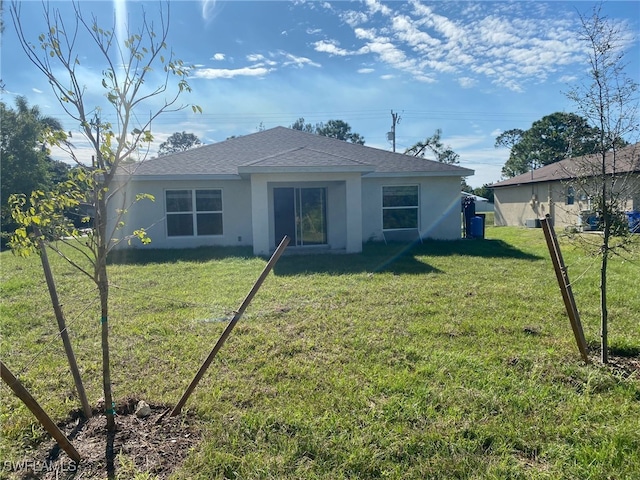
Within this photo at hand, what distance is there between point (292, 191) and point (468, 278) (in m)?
6.97

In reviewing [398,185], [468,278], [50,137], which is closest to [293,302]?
[468,278]

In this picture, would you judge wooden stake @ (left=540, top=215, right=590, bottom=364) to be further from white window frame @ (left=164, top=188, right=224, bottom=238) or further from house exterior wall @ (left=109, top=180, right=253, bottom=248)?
white window frame @ (left=164, top=188, right=224, bottom=238)

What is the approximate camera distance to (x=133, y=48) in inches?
102

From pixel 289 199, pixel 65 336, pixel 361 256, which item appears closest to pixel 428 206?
pixel 361 256

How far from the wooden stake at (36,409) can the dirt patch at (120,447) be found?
122 mm

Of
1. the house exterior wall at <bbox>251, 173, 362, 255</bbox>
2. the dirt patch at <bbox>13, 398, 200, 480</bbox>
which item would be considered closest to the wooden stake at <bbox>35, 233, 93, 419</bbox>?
the dirt patch at <bbox>13, 398, 200, 480</bbox>

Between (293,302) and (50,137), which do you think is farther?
(293,302)

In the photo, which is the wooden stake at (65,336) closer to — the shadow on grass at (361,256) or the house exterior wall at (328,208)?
the shadow on grass at (361,256)

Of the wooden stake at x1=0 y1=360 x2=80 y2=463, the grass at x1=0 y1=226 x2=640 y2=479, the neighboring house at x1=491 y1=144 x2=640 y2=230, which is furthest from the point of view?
the neighboring house at x1=491 y1=144 x2=640 y2=230

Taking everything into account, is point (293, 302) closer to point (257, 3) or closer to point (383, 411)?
point (383, 411)

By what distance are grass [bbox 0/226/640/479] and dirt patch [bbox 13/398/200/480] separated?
0.52ft

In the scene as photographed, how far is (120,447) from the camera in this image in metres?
2.77

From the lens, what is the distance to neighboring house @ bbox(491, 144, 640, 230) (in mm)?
4203

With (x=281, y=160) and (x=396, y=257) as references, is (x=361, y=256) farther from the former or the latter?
(x=281, y=160)
